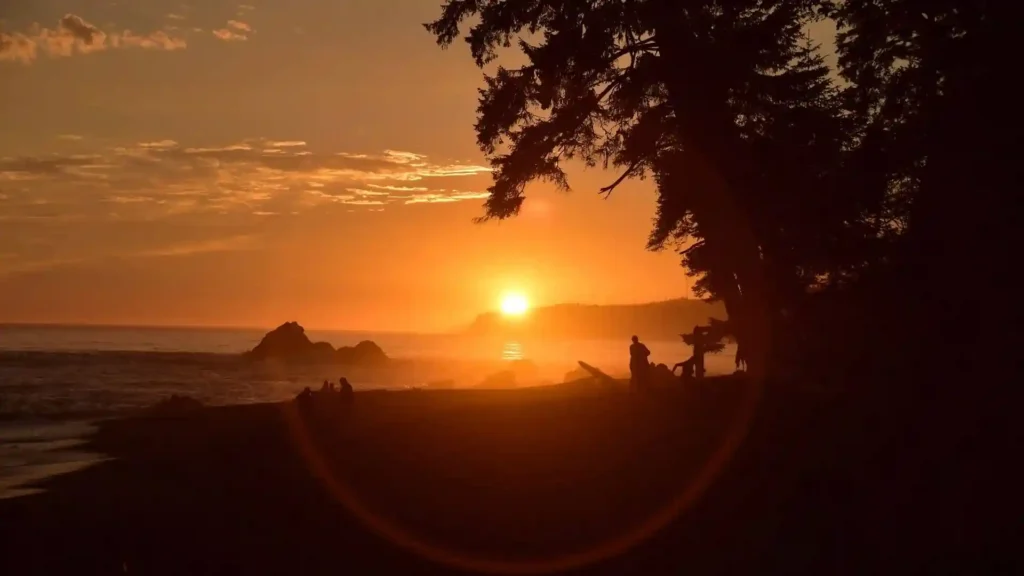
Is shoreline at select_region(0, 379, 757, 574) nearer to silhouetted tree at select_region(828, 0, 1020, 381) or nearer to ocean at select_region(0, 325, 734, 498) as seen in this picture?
ocean at select_region(0, 325, 734, 498)

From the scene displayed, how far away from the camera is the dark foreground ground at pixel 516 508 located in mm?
8281

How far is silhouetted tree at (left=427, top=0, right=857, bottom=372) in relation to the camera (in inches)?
643

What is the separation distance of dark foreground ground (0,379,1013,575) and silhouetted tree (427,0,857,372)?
4914 mm

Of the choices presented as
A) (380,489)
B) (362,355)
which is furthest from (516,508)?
(362,355)

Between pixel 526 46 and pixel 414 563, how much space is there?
12.6m

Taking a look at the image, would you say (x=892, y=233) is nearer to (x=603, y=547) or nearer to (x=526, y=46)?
(x=526, y=46)

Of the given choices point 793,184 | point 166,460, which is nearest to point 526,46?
point 793,184

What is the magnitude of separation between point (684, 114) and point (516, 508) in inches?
394

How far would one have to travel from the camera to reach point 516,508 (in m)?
10.2

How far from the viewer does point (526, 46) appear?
1742 centimetres

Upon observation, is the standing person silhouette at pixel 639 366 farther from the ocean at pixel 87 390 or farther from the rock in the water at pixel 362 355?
the rock in the water at pixel 362 355

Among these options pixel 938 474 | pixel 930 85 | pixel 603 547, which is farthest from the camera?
pixel 930 85

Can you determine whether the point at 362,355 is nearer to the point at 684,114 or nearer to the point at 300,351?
the point at 300,351

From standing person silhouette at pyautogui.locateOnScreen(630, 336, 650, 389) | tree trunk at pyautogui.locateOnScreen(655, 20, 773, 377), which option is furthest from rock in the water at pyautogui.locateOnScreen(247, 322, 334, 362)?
tree trunk at pyautogui.locateOnScreen(655, 20, 773, 377)
